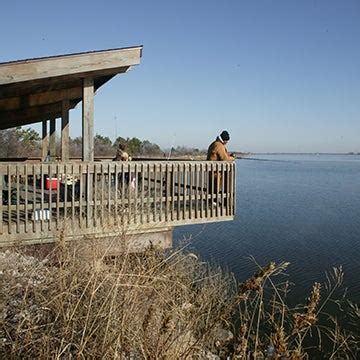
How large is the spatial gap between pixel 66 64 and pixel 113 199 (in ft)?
7.58

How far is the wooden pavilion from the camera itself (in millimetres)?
6309

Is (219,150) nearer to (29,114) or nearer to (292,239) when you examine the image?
(29,114)

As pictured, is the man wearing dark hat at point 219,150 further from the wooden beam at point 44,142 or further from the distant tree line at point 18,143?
the distant tree line at point 18,143

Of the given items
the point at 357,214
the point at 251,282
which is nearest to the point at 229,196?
the point at 251,282

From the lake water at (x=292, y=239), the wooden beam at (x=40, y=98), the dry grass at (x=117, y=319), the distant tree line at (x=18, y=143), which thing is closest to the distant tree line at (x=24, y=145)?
the distant tree line at (x=18, y=143)

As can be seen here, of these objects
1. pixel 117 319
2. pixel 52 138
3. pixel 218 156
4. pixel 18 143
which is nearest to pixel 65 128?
pixel 52 138

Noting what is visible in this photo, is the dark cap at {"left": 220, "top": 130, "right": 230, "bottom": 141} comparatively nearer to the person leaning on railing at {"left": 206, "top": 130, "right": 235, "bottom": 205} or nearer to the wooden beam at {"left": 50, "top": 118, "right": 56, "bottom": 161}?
the person leaning on railing at {"left": 206, "top": 130, "right": 235, "bottom": 205}

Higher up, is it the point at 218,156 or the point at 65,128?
the point at 65,128

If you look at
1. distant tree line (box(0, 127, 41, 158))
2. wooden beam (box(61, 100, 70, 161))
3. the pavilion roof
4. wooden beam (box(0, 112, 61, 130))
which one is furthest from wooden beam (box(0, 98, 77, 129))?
distant tree line (box(0, 127, 41, 158))

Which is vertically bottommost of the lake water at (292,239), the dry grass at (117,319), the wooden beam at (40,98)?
the lake water at (292,239)

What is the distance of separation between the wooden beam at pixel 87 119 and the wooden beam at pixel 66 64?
47 centimetres

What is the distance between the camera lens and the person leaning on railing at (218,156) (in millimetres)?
8006

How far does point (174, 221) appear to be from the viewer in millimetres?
7633

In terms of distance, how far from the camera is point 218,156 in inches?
325
